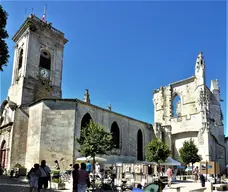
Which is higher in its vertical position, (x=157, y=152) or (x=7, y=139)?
(x=7, y=139)

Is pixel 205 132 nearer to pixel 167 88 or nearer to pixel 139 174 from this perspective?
pixel 167 88

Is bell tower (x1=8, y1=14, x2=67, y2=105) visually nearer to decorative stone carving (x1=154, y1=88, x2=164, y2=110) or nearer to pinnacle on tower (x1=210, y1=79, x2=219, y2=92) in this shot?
decorative stone carving (x1=154, y1=88, x2=164, y2=110)

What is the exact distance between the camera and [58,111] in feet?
76.3

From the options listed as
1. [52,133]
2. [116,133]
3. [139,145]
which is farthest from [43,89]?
[139,145]

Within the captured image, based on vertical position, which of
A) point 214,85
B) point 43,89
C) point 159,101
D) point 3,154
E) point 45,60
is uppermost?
point 45,60

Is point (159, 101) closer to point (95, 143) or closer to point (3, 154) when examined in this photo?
point (95, 143)

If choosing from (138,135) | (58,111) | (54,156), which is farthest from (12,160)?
(138,135)

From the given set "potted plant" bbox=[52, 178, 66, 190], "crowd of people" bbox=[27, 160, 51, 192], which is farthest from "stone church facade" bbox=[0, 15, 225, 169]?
"crowd of people" bbox=[27, 160, 51, 192]

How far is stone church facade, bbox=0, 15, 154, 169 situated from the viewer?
22.5 metres

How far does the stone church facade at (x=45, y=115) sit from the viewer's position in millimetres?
22453

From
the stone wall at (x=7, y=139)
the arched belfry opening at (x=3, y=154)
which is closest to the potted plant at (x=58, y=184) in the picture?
the stone wall at (x=7, y=139)

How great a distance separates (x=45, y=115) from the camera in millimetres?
22953

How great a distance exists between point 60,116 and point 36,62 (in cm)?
959

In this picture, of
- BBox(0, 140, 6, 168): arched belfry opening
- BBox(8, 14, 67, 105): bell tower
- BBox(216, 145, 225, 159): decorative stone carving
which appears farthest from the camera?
BBox(216, 145, 225, 159): decorative stone carving
